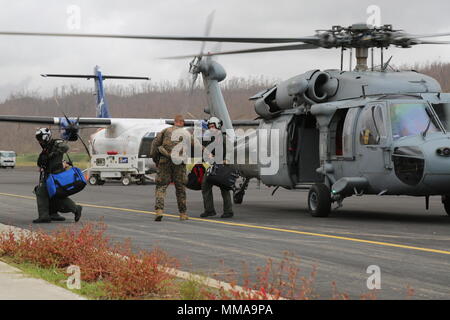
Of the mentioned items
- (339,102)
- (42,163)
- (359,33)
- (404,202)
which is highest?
(359,33)

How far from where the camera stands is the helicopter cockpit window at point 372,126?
14.1 metres

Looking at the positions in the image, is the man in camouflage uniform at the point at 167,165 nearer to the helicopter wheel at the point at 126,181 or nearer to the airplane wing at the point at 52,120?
the helicopter wheel at the point at 126,181

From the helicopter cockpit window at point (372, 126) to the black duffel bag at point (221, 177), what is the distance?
8.77 ft

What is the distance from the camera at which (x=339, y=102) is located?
15.6 meters

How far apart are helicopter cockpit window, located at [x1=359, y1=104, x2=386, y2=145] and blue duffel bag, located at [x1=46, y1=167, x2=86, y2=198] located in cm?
540

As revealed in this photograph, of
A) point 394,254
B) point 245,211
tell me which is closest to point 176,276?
point 394,254

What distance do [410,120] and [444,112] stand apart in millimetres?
719

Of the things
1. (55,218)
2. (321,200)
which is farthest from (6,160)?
(321,200)

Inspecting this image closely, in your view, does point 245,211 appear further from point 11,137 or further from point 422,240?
point 11,137

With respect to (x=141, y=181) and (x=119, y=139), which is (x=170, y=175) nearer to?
(x=141, y=181)

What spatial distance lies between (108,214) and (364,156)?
18.9 feet

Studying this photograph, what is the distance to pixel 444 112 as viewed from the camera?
14148mm

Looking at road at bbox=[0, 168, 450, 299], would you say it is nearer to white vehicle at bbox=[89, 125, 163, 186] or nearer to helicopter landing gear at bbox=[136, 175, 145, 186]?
white vehicle at bbox=[89, 125, 163, 186]

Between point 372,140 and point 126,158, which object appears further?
point 126,158
